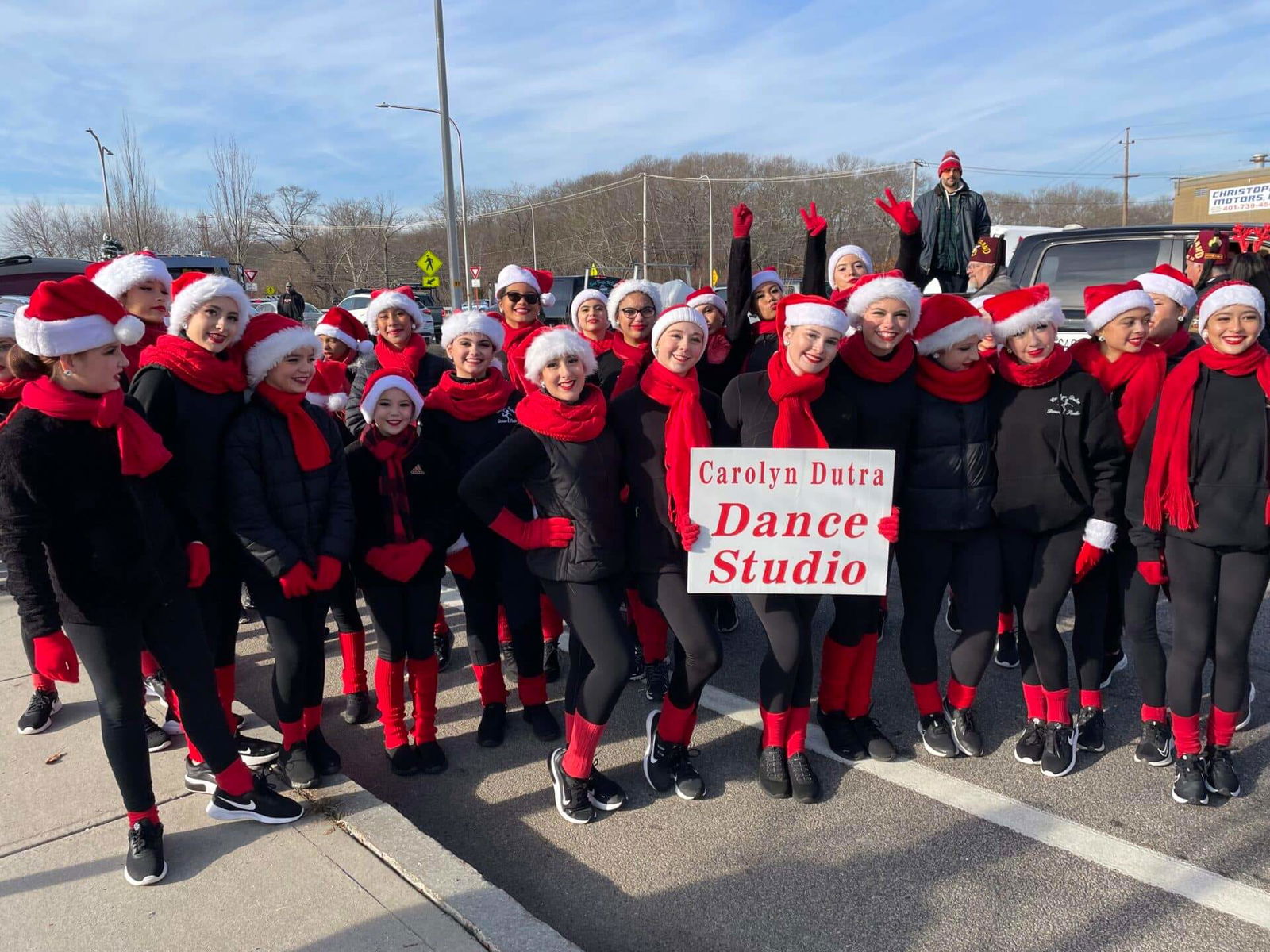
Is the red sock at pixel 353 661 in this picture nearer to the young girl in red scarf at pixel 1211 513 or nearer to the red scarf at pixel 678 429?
the red scarf at pixel 678 429

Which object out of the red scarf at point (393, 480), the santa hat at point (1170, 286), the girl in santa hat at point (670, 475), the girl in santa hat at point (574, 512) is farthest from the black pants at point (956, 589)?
the red scarf at point (393, 480)

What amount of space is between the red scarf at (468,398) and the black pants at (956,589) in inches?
75.0

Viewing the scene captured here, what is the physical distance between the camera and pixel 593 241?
7650 cm

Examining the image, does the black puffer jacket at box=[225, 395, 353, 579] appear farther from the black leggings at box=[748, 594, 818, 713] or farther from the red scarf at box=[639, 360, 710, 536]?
the black leggings at box=[748, 594, 818, 713]

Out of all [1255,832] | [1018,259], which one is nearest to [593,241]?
[1018,259]

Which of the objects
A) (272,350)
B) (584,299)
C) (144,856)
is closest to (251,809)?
(144,856)

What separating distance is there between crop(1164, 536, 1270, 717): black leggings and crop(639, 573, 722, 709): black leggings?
185 centimetres

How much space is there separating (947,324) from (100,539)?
3.15 m

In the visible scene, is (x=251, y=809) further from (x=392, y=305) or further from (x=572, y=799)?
(x=392, y=305)

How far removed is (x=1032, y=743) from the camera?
369 centimetres

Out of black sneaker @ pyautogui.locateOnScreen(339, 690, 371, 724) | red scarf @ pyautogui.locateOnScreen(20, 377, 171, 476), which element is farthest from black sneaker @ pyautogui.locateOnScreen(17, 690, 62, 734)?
red scarf @ pyautogui.locateOnScreen(20, 377, 171, 476)

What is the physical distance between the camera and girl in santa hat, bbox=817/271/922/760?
3441 millimetres

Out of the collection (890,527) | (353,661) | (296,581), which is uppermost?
(890,527)

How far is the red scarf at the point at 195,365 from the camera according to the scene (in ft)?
10.9
